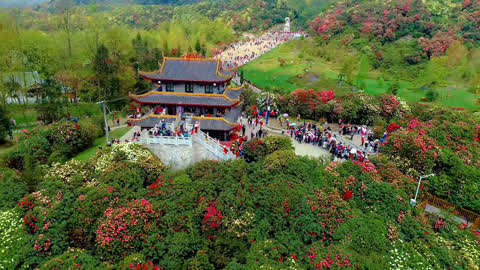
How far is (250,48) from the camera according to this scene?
3733 inches

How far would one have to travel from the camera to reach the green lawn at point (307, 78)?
48688mm

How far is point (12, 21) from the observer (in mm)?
38594

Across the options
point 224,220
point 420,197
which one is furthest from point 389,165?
point 224,220

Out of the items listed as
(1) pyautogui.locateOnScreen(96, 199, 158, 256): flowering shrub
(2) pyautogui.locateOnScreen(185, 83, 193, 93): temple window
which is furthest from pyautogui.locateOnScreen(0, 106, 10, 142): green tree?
(1) pyautogui.locateOnScreen(96, 199, 158, 256): flowering shrub

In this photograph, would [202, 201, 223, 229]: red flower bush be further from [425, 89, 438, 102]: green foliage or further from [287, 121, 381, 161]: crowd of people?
[425, 89, 438, 102]: green foliage

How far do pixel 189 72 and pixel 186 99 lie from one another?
2520mm

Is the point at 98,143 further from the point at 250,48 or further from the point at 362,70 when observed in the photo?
the point at 250,48

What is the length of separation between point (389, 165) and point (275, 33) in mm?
101260

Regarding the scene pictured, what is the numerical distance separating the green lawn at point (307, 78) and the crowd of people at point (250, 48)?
3039 mm

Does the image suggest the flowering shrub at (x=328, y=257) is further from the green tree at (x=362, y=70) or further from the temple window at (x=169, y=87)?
the green tree at (x=362, y=70)

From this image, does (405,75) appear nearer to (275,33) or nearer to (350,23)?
(350,23)

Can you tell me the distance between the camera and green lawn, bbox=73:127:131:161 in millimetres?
28763

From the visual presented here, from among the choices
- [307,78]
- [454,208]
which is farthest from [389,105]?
[307,78]

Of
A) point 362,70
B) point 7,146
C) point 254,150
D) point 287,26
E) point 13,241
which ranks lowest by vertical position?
point 7,146
